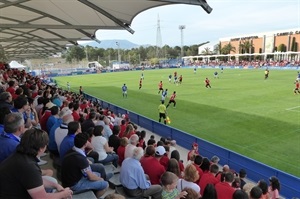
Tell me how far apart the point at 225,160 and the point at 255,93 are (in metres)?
19.2

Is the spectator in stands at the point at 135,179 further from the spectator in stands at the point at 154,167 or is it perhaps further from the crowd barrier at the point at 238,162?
the crowd barrier at the point at 238,162

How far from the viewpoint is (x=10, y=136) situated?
147 inches

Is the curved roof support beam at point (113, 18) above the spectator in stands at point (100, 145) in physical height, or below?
above

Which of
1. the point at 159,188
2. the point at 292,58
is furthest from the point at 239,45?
the point at 159,188

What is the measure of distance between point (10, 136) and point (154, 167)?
317cm

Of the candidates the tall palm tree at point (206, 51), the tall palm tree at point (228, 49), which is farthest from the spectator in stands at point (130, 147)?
the tall palm tree at point (206, 51)

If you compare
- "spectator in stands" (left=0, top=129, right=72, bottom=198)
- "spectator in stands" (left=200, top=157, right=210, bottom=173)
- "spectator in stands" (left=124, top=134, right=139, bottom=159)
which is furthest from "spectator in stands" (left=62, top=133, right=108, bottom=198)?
"spectator in stands" (left=200, top=157, right=210, bottom=173)

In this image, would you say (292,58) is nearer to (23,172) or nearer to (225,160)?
(225,160)

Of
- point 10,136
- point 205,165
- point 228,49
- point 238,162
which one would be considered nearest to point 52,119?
point 10,136

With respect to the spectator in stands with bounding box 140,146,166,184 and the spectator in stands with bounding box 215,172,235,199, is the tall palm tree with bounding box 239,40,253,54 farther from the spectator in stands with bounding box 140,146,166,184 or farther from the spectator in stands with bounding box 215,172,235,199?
the spectator in stands with bounding box 215,172,235,199

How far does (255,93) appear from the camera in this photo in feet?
91.6

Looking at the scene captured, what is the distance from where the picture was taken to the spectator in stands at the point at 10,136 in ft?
12.1

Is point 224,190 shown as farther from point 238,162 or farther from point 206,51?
point 206,51

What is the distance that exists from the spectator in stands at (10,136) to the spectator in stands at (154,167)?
2995mm
